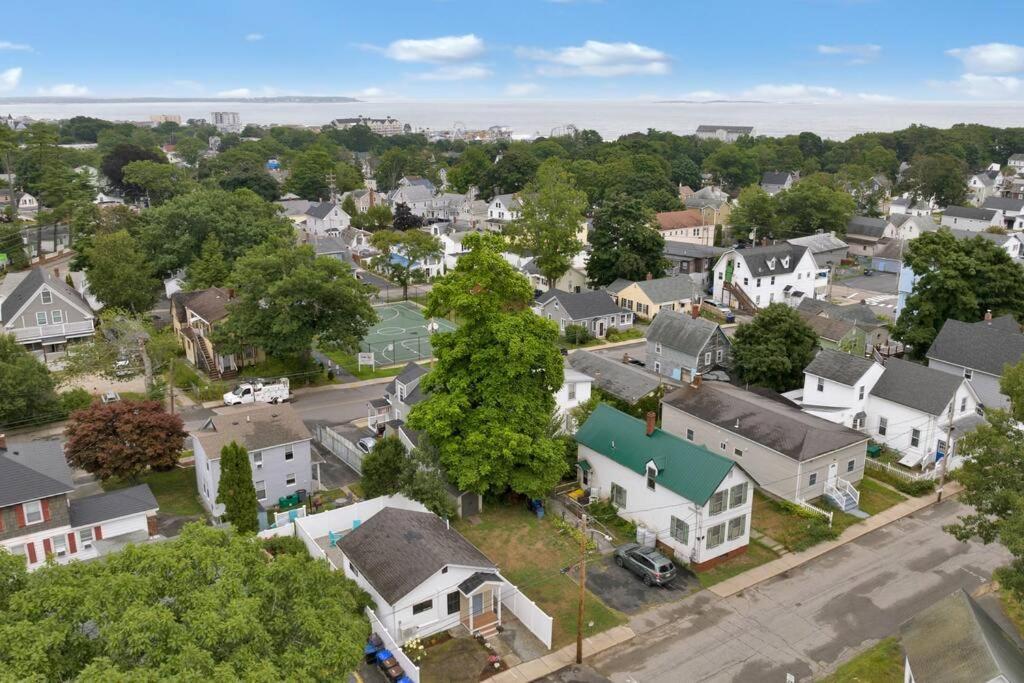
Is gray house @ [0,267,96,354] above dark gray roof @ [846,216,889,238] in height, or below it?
below

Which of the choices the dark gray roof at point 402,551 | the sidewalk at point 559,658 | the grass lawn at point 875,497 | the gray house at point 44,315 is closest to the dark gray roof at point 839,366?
the grass lawn at point 875,497

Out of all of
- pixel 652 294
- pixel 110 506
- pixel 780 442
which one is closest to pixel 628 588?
pixel 780 442

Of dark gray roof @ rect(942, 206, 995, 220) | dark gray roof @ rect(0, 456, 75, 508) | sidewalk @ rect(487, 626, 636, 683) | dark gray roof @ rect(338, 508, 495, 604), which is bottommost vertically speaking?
sidewalk @ rect(487, 626, 636, 683)

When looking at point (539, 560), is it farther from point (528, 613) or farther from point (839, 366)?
point (839, 366)

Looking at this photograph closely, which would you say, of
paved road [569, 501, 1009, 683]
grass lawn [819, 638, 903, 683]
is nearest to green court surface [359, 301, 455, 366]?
paved road [569, 501, 1009, 683]

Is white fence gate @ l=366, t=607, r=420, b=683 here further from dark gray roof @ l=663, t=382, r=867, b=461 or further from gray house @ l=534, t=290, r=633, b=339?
gray house @ l=534, t=290, r=633, b=339

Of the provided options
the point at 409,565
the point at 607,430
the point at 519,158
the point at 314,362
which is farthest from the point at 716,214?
the point at 409,565
